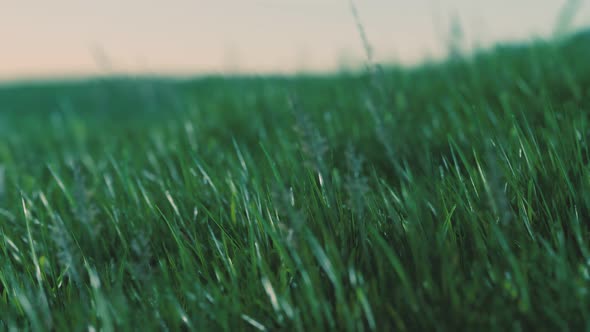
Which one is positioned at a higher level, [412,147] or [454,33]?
[454,33]

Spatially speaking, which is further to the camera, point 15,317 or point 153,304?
point 15,317

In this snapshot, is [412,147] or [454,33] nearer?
[412,147]

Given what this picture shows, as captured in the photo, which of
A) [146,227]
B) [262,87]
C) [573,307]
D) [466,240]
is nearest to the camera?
[573,307]

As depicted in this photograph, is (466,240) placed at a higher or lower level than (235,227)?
lower

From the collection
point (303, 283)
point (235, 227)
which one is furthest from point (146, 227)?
point (303, 283)

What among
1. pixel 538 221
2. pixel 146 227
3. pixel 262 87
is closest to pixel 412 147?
pixel 538 221

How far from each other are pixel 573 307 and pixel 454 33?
263 cm

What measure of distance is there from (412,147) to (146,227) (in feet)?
3.37

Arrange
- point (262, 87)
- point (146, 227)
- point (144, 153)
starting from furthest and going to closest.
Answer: point (262, 87) → point (144, 153) → point (146, 227)

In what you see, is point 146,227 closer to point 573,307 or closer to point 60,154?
point 573,307

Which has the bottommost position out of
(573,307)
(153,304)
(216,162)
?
(573,307)

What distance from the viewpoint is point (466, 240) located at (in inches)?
52.2

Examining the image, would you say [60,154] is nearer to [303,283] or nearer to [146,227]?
[146,227]

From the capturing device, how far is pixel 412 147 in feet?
6.84
